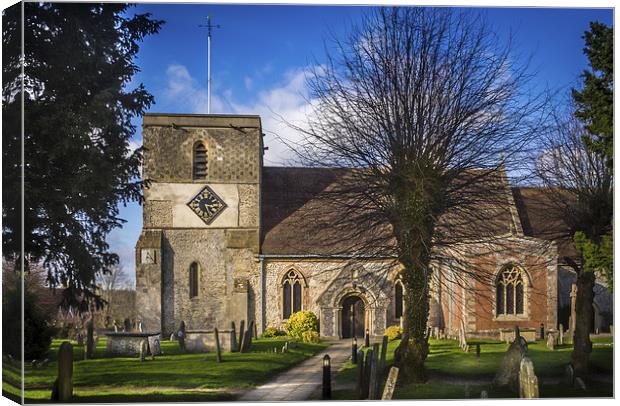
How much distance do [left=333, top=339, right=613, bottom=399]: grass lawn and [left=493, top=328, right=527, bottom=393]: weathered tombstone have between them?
0.52 feet

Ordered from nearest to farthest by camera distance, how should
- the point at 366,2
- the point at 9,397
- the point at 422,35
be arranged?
the point at 9,397, the point at 366,2, the point at 422,35

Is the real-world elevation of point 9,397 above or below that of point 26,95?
below

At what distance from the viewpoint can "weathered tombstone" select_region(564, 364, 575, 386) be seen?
11750 mm

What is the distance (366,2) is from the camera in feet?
37.3

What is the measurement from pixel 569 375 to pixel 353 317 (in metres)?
5.57

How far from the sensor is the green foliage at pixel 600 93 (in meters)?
11.1

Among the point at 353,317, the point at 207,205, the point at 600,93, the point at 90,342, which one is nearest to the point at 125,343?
the point at 90,342

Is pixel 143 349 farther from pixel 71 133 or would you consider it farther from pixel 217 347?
pixel 71 133

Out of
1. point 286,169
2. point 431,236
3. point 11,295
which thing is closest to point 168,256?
point 286,169

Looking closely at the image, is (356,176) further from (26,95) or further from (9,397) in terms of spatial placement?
(9,397)

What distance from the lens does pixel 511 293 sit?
15625 millimetres

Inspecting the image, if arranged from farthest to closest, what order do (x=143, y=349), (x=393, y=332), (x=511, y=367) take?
(x=393, y=332), (x=143, y=349), (x=511, y=367)

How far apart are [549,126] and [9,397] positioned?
33.1ft

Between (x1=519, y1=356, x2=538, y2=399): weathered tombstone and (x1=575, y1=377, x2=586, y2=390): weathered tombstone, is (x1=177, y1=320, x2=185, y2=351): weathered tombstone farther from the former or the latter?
(x1=575, y1=377, x2=586, y2=390): weathered tombstone
